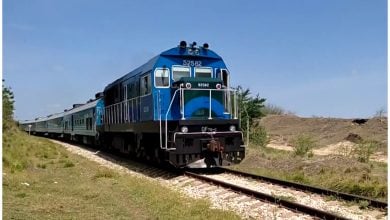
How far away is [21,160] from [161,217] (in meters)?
10.8


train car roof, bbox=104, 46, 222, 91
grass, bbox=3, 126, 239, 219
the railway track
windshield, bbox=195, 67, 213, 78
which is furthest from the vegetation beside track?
windshield, bbox=195, 67, 213, 78

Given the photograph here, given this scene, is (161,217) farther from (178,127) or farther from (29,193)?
(178,127)

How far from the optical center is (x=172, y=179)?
1434cm

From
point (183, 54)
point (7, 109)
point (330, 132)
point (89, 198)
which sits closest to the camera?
point (89, 198)

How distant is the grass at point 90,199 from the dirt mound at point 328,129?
2185 centimetres

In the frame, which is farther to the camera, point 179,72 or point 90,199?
point 179,72

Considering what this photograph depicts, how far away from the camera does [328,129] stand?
46.1 m

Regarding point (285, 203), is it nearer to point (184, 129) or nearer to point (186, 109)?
point (184, 129)

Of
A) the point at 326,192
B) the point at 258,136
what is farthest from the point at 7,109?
the point at 326,192

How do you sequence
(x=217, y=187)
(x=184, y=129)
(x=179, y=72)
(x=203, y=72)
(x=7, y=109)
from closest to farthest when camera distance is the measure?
(x=217, y=187)
(x=184, y=129)
(x=179, y=72)
(x=203, y=72)
(x=7, y=109)

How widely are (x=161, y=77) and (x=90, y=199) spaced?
18.5 feet

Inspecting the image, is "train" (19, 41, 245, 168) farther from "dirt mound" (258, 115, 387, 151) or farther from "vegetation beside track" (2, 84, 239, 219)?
"dirt mound" (258, 115, 387, 151)

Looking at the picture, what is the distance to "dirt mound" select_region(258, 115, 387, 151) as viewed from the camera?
37.5m

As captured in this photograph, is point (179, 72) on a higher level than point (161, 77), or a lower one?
higher
